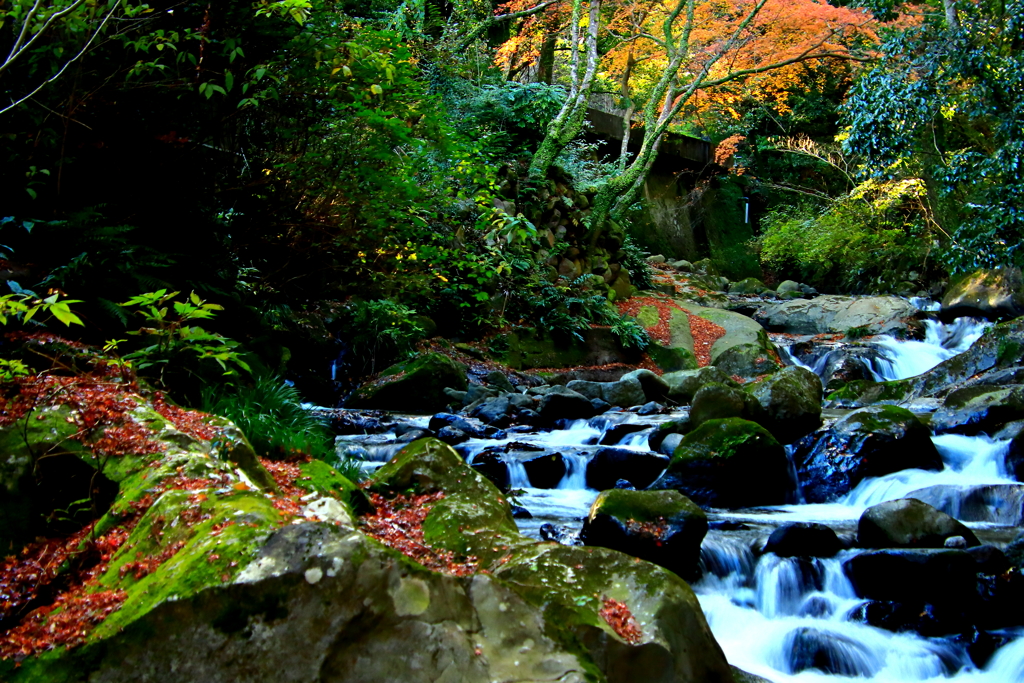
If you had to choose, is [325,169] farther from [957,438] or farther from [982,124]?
[982,124]

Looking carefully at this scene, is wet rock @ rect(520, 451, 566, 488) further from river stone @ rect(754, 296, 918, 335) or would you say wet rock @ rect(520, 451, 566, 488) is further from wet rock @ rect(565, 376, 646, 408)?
river stone @ rect(754, 296, 918, 335)

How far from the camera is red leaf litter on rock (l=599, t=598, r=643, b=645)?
3.01 m

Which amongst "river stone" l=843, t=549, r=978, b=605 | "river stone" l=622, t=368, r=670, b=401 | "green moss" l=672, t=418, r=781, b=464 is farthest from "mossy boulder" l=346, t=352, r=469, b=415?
"river stone" l=843, t=549, r=978, b=605

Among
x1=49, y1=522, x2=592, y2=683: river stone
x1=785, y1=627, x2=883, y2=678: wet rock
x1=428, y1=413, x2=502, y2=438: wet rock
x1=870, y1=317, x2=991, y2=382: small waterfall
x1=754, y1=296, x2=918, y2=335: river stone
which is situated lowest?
x1=754, y1=296, x2=918, y2=335: river stone

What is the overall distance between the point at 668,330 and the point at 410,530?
1376 centimetres

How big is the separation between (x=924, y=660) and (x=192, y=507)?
14.1ft

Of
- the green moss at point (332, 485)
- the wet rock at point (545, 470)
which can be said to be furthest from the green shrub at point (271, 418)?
the wet rock at point (545, 470)

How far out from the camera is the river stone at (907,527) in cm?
536

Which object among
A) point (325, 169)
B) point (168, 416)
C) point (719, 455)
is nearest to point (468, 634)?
point (168, 416)

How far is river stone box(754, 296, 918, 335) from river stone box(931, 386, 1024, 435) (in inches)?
357

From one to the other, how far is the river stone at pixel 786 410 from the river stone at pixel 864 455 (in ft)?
2.69

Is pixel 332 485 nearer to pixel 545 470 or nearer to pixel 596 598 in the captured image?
pixel 596 598

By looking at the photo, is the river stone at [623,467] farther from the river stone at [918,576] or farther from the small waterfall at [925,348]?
the small waterfall at [925,348]

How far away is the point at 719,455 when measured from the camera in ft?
23.1
